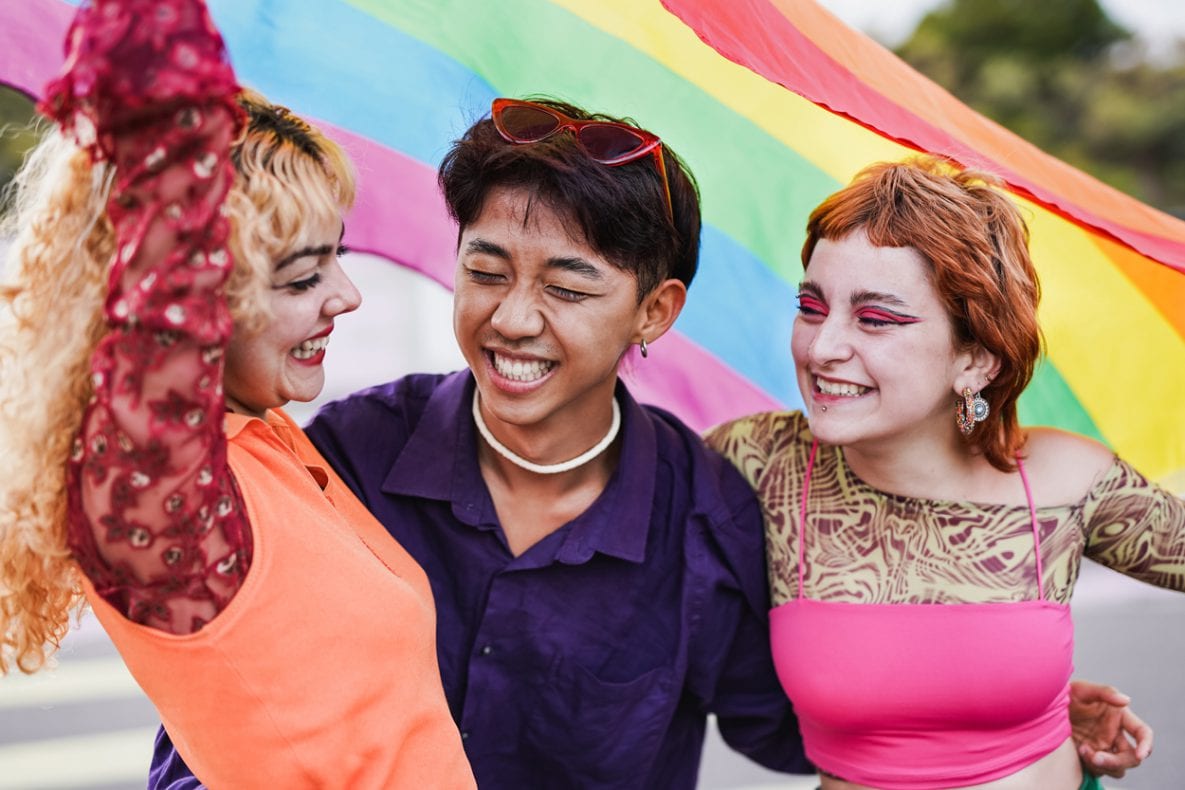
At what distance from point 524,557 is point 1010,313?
1.08m

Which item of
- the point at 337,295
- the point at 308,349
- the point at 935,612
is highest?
the point at 337,295

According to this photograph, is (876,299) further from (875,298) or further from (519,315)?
(519,315)

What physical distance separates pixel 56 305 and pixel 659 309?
4.64ft

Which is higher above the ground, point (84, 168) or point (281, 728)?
point (84, 168)

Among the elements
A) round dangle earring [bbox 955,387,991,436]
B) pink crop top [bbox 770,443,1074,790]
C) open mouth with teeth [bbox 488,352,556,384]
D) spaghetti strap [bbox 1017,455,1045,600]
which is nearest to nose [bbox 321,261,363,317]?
open mouth with teeth [bbox 488,352,556,384]

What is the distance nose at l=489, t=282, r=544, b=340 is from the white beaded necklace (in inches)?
11.0

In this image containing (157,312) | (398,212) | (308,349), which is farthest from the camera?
(398,212)

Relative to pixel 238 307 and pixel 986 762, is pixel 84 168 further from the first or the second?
pixel 986 762

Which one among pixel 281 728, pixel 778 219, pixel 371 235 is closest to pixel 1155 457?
pixel 778 219

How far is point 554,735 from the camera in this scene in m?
2.55

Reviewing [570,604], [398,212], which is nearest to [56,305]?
[570,604]

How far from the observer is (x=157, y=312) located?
140cm

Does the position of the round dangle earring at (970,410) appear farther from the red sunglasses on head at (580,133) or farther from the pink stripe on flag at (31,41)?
the pink stripe on flag at (31,41)

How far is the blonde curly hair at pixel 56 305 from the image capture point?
1.57 metres
